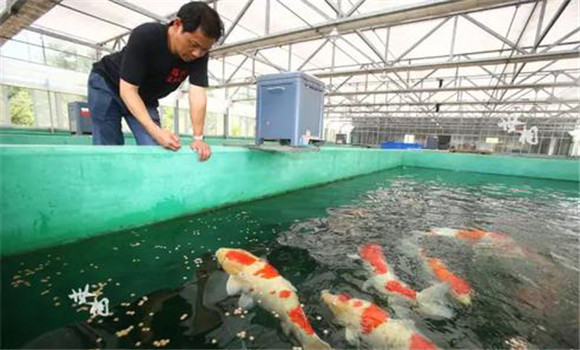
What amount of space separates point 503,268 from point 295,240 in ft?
4.28

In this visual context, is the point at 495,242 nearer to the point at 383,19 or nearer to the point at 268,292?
the point at 268,292

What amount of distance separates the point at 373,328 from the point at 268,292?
17.5 inches

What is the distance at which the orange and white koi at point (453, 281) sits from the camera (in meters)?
1.30

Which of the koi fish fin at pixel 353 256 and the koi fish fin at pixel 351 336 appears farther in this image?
the koi fish fin at pixel 353 256

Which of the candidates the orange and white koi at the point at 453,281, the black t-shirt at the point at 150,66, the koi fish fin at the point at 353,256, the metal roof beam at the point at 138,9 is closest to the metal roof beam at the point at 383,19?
the metal roof beam at the point at 138,9

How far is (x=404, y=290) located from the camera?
4.33 feet

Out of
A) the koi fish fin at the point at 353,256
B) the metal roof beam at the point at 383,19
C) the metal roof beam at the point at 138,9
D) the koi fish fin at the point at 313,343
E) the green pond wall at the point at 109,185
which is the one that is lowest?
the koi fish fin at the point at 353,256

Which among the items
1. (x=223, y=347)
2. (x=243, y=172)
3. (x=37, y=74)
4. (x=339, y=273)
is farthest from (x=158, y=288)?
(x=37, y=74)

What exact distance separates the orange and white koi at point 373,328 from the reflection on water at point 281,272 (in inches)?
1.9

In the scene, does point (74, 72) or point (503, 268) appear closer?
point (503, 268)

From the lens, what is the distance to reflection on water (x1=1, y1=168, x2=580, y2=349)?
3.23ft

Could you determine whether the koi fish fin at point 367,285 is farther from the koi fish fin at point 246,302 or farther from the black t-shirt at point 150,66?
the black t-shirt at point 150,66

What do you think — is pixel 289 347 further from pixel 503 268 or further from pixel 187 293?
pixel 503 268

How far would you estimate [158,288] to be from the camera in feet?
4.08
